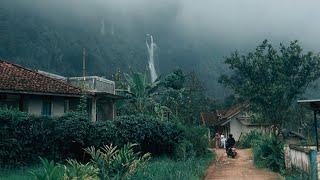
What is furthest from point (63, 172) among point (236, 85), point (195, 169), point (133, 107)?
point (133, 107)

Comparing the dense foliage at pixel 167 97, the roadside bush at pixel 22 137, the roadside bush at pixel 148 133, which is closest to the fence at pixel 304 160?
the roadside bush at pixel 148 133

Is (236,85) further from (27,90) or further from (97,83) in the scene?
(27,90)

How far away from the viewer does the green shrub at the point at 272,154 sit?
66.5ft

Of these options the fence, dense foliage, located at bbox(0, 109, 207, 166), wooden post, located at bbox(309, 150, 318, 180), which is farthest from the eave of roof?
dense foliage, located at bbox(0, 109, 207, 166)

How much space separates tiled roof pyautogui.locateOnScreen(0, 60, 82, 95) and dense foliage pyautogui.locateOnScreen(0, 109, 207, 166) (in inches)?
169

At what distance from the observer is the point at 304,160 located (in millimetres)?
15461

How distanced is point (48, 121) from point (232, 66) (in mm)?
11576

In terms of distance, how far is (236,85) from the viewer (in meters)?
25.9

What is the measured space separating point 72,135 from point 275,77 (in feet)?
38.2

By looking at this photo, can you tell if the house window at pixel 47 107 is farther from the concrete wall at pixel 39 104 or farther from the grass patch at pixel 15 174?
the grass patch at pixel 15 174

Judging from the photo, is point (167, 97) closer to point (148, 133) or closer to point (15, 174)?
point (148, 133)

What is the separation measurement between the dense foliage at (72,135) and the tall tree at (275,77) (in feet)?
15.4

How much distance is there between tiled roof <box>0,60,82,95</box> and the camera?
22263mm

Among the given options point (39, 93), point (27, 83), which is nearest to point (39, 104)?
point (27, 83)
